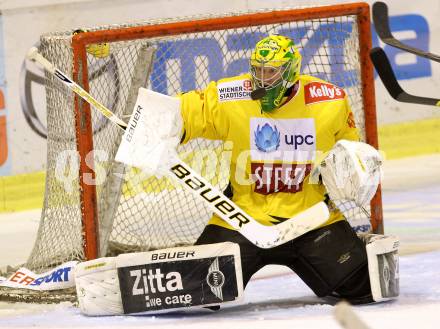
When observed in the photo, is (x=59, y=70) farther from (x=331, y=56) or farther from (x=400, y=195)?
(x=400, y=195)

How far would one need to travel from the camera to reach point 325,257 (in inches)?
177

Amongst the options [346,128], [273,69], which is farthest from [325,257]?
[273,69]

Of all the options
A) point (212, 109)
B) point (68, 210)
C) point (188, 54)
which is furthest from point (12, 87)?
point (212, 109)

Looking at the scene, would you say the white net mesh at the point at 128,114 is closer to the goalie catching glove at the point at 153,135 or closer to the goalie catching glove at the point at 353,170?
the goalie catching glove at the point at 153,135

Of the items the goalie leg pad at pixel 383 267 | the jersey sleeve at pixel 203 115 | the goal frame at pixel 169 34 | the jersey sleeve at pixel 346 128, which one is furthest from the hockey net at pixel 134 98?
the goalie leg pad at pixel 383 267

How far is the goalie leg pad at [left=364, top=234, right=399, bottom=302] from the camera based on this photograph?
14.5ft

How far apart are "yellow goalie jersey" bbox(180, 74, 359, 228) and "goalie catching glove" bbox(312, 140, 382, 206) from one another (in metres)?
0.11

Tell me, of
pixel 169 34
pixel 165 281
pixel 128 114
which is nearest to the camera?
pixel 165 281

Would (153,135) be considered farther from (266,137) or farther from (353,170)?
(353,170)

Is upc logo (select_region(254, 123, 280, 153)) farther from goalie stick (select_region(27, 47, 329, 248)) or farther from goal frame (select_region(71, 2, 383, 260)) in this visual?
goal frame (select_region(71, 2, 383, 260))

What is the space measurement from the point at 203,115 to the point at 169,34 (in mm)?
501

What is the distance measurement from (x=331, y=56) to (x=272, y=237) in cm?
128

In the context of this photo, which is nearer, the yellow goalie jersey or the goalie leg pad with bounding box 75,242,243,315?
the goalie leg pad with bounding box 75,242,243,315

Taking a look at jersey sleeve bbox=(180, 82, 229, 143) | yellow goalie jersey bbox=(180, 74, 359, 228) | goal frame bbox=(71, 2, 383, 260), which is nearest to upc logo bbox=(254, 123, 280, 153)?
yellow goalie jersey bbox=(180, 74, 359, 228)
